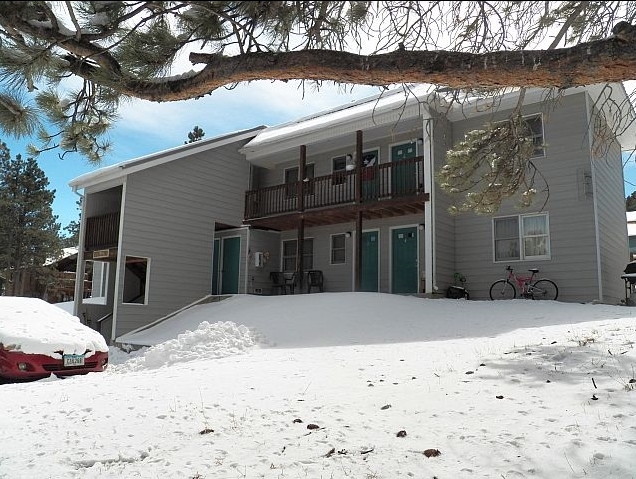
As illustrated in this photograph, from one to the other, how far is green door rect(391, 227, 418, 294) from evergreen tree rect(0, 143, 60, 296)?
74.0 ft

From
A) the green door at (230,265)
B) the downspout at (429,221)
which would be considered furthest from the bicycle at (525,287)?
the green door at (230,265)

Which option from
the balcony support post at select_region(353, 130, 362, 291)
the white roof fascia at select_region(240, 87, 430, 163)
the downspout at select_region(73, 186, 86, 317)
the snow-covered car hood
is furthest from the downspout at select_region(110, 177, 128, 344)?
the balcony support post at select_region(353, 130, 362, 291)

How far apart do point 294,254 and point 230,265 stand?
2.24 m

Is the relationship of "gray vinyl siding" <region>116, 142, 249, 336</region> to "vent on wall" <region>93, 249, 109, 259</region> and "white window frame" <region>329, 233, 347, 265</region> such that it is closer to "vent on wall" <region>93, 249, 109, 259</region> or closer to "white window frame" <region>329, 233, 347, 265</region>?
"vent on wall" <region>93, 249, 109, 259</region>

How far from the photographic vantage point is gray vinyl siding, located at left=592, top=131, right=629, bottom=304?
14273 millimetres

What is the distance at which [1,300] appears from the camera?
948 centimetres

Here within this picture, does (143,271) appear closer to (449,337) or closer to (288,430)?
(449,337)

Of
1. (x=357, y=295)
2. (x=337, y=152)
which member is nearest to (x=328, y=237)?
(x=337, y=152)

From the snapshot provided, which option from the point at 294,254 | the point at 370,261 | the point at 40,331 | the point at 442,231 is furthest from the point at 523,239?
the point at 40,331

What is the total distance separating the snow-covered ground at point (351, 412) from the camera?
158 inches

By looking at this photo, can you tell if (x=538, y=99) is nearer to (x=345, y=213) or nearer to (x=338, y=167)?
(x=345, y=213)

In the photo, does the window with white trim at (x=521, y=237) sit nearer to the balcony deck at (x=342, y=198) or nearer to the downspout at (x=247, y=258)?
the balcony deck at (x=342, y=198)

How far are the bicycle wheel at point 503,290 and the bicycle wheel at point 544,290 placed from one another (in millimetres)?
577

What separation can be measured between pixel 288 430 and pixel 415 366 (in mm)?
2724
